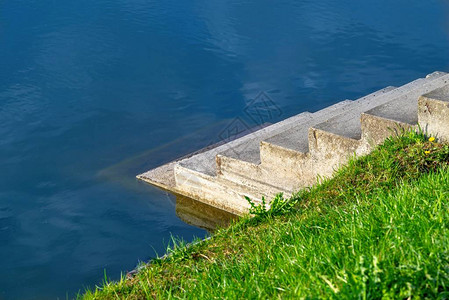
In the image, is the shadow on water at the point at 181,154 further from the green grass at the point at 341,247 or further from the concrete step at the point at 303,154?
the green grass at the point at 341,247

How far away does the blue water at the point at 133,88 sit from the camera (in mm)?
6863

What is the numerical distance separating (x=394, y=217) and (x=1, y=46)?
14.0 m

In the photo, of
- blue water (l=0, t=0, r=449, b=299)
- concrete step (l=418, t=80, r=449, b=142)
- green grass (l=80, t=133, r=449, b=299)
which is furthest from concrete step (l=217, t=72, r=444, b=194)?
blue water (l=0, t=0, r=449, b=299)

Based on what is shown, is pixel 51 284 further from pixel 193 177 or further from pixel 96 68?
pixel 96 68

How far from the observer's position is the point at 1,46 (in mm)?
15734

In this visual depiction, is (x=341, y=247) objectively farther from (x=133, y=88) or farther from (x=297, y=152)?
(x=133, y=88)

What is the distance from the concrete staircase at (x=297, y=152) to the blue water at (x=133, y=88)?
0.43 metres

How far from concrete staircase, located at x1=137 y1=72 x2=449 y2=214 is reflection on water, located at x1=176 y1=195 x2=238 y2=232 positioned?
63 millimetres

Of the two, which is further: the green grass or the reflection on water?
the reflection on water

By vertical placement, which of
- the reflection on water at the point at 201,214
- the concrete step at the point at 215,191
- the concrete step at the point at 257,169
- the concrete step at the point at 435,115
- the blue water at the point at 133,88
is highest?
the concrete step at the point at 435,115

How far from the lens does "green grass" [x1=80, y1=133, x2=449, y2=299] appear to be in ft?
8.48

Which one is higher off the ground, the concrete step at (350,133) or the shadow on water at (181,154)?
the concrete step at (350,133)

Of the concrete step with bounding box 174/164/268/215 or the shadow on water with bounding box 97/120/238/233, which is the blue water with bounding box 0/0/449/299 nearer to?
the shadow on water with bounding box 97/120/238/233

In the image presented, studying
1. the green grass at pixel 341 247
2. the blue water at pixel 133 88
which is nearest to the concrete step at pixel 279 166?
the blue water at pixel 133 88
